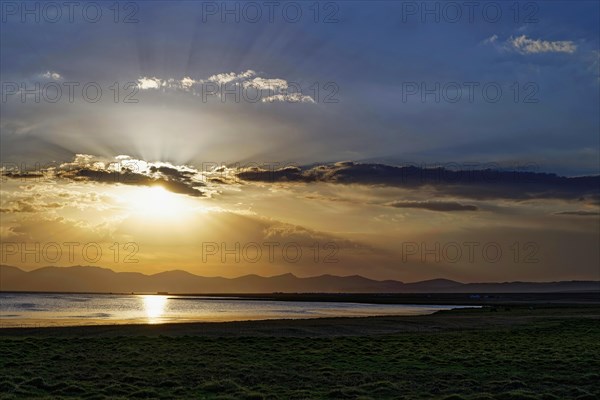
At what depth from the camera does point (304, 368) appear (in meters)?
25.9

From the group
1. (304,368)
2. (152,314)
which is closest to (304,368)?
(304,368)

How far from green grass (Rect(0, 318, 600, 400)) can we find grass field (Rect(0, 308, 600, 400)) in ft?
0.15

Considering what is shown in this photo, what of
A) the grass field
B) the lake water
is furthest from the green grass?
the lake water

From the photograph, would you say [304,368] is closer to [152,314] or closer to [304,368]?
[304,368]

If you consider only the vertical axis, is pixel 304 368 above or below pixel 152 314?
above

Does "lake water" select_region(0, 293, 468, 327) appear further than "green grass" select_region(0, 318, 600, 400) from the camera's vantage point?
Yes

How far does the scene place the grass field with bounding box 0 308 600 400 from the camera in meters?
20.1

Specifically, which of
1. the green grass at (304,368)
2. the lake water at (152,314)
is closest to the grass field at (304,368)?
the green grass at (304,368)

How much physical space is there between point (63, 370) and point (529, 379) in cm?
1970

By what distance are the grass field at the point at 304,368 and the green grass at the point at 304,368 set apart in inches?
1.8

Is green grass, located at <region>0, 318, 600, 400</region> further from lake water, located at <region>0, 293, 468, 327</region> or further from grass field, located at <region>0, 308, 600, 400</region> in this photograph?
lake water, located at <region>0, 293, 468, 327</region>

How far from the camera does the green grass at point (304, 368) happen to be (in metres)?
20.1

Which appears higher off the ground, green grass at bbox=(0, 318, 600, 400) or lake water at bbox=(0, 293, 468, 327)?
green grass at bbox=(0, 318, 600, 400)

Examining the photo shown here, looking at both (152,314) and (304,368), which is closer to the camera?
(304,368)
